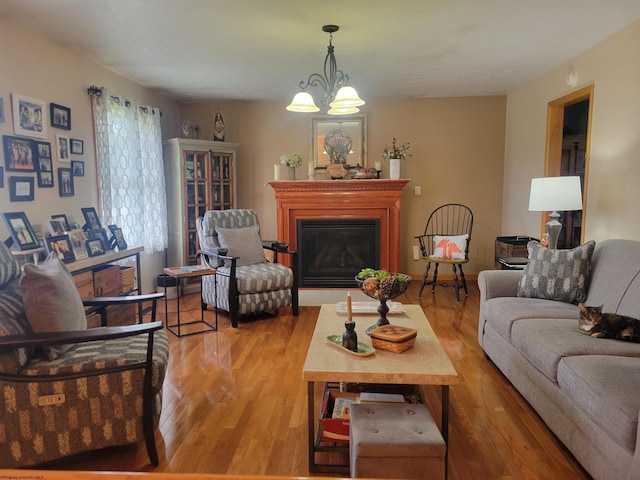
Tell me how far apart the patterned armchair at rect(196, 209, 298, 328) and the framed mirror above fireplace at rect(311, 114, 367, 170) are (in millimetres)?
1560

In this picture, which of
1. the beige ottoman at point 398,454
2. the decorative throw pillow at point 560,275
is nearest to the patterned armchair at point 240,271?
the decorative throw pillow at point 560,275

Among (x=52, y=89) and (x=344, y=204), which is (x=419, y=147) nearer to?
(x=344, y=204)

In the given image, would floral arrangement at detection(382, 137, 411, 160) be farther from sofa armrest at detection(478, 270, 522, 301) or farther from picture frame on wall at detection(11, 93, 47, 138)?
picture frame on wall at detection(11, 93, 47, 138)

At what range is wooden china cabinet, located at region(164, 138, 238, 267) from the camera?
17.3 feet

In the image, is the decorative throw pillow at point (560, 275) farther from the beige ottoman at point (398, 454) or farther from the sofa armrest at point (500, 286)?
the beige ottoman at point (398, 454)

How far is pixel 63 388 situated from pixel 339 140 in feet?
15.0

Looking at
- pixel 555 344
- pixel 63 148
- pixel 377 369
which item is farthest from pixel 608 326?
pixel 63 148

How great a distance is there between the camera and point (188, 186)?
210 inches

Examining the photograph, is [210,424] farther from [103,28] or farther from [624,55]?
[624,55]

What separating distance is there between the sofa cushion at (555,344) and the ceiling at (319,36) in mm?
1952

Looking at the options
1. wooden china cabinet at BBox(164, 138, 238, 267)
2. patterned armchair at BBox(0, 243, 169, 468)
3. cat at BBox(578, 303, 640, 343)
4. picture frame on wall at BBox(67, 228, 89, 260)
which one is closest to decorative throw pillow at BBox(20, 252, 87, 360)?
patterned armchair at BBox(0, 243, 169, 468)

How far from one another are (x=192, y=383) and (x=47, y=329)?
1089mm

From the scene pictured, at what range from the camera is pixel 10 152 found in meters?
3.05

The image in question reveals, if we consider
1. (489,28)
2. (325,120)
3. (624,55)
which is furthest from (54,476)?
(325,120)
